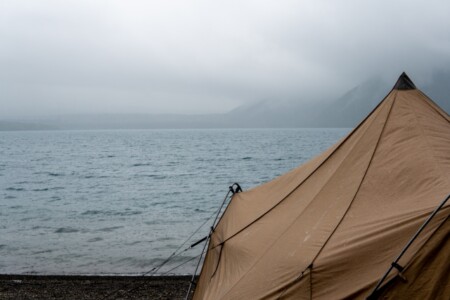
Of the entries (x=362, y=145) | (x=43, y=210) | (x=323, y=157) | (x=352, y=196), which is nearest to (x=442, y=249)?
(x=352, y=196)

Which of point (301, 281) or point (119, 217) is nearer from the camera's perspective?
point (301, 281)

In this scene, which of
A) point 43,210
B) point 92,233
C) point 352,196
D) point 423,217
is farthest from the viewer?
point 43,210

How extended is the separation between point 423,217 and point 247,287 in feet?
8.53

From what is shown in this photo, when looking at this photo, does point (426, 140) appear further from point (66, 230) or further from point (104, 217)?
point (104, 217)

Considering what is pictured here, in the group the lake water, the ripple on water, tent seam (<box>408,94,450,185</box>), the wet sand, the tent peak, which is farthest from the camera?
the ripple on water

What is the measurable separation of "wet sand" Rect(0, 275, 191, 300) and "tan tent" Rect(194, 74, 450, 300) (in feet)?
16.3

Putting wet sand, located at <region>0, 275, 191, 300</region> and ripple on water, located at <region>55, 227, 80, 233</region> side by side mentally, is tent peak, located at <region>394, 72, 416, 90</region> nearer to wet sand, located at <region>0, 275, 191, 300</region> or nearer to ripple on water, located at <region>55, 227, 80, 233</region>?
wet sand, located at <region>0, 275, 191, 300</region>

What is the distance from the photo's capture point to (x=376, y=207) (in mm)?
5984

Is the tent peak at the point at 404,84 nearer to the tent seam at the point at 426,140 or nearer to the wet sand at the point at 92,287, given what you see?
the tent seam at the point at 426,140

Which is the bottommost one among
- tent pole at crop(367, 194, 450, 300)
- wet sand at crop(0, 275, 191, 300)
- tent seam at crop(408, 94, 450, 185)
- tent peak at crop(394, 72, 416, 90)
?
wet sand at crop(0, 275, 191, 300)

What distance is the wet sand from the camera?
12.7 m

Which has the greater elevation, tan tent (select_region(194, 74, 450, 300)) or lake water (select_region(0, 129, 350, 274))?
tan tent (select_region(194, 74, 450, 300))

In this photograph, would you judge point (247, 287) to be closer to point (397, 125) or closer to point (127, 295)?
point (397, 125)

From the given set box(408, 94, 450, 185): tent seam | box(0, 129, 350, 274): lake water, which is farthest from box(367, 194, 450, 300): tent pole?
box(0, 129, 350, 274): lake water
